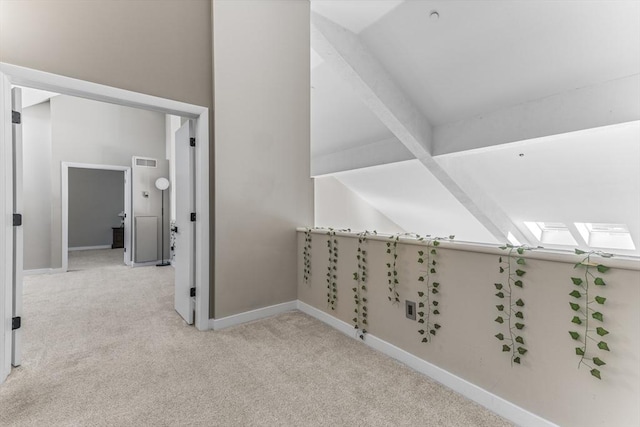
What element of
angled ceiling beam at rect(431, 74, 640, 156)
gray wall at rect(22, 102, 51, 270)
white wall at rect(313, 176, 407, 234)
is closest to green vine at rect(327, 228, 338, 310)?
angled ceiling beam at rect(431, 74, 640, 156)

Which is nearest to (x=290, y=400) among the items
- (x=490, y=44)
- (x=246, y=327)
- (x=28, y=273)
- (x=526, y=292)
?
(x=246, y=327)

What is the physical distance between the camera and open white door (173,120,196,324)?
9.09 feet

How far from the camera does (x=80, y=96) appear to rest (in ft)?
7.37

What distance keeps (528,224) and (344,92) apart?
4483 millimetres

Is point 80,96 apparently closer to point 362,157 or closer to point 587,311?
point 587,311

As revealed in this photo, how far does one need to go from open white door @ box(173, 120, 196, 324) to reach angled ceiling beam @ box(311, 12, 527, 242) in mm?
2204

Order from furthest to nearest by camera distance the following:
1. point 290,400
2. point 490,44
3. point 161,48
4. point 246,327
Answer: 1. point 490,44
2. point 246,327
3. point 161,48
4. point 290,400

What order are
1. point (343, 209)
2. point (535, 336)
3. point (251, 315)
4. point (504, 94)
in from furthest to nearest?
point (343, 209) < point (504, 94) < point (251, 315) < point (535, 336)

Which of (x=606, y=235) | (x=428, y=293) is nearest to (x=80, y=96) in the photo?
(x=428, y=293)

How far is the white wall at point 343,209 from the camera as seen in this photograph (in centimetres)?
935

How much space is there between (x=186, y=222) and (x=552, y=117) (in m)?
4.32

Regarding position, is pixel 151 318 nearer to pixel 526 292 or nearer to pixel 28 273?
pixel 526 292

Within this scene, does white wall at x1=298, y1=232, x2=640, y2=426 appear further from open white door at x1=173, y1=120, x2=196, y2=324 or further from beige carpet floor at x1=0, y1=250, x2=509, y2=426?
open white door at x1=173, y1=120, x2=196, y2=324

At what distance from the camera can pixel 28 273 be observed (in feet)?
16.2
